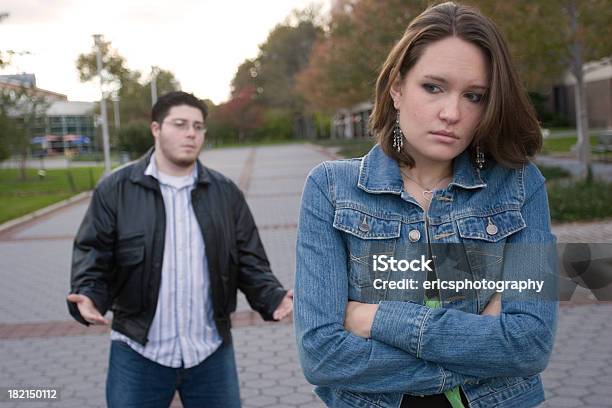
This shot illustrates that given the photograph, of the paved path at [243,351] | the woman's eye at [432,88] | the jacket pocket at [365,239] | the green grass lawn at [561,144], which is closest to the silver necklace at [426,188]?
the jacket pocket at [365,239]

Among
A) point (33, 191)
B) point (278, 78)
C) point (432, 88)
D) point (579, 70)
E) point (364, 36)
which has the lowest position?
point (33, 191)

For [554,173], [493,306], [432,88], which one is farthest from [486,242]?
[554,173]

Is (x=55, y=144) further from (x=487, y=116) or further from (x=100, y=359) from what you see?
(x=487, y=116)

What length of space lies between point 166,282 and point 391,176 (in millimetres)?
1633

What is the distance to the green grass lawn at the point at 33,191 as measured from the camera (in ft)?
61.1

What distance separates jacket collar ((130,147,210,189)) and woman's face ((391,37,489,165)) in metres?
1.73

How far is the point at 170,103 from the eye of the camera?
3.53 m

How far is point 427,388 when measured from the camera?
5.22ft

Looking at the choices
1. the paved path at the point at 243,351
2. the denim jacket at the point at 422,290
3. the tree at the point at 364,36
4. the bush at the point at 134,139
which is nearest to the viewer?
the denim jacket at the point at 422,290

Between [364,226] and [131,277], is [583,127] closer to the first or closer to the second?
[131,277]

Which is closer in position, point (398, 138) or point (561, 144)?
point (398, 138)

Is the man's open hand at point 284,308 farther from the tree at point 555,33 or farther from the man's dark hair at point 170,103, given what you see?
the tree at point 555,33

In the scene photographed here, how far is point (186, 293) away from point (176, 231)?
10.9 inches

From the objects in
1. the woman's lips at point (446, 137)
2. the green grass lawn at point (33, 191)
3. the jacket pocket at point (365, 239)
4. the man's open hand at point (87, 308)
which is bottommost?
the green grass lawn at point (33, 191)
